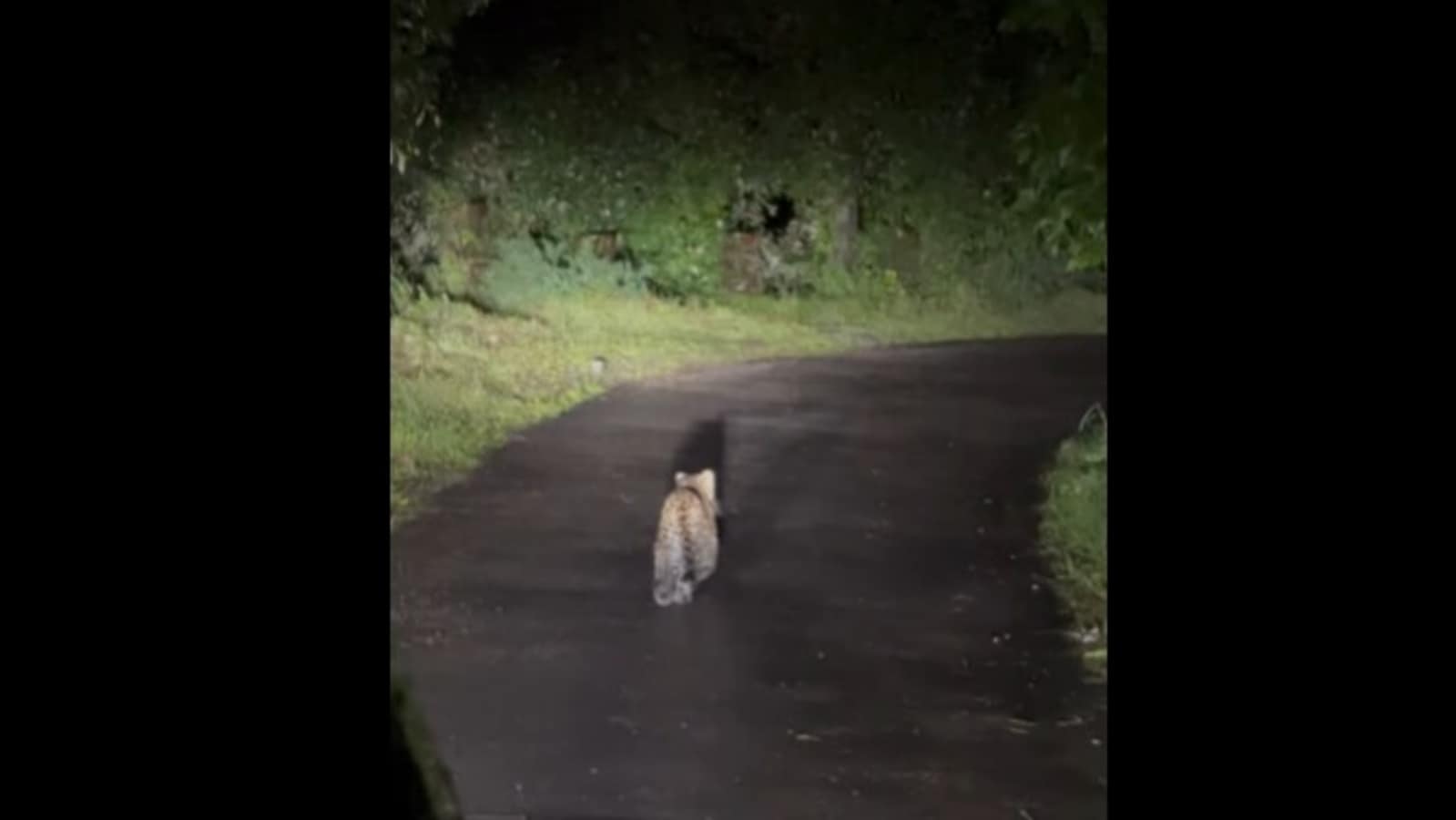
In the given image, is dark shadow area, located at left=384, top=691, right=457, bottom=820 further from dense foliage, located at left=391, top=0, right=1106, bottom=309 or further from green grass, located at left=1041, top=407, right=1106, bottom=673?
green grass, located at left=1041, top=407, right=1106, bottom=673

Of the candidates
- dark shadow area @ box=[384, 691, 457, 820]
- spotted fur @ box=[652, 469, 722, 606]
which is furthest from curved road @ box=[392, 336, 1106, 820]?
dark shadow area @ box=[384, 691, 457, 820]

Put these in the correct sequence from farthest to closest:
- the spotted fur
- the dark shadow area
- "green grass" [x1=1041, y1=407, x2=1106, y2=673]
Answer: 1. the spotted fur
2. "green grass" [x1=1041, y1=407, x2=1106, y2=673]
3. the dark shadow area

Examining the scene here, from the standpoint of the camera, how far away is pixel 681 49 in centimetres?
149

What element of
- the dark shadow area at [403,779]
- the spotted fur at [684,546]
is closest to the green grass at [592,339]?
the spotted fur at [684,546]

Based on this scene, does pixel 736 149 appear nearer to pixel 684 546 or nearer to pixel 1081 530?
pixel 684 546

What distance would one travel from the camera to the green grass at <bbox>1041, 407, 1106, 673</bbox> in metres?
1.36

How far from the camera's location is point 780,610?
1464mm

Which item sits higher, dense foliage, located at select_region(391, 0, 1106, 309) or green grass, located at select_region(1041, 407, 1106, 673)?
dense foliage, located at select_region(391, 0, 1106, 309)

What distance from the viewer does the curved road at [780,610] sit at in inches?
54.5

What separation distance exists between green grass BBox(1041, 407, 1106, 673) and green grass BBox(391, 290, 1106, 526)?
0.39ft

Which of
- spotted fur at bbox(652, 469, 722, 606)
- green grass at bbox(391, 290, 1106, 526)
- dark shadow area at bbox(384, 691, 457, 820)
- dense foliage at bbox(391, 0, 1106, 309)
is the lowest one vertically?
dark shadow area at bbox(384, 691, 457, 820)

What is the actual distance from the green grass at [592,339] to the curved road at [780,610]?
20mm
